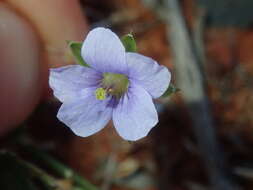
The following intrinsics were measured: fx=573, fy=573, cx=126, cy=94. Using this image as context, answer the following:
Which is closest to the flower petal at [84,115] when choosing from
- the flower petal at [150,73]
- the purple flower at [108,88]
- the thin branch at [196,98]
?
the purple flower at [108,88]

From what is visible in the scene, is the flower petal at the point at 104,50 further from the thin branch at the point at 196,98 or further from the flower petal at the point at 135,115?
the thin branch at the point at 196,98

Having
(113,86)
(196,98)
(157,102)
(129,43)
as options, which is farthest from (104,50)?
(157,102)

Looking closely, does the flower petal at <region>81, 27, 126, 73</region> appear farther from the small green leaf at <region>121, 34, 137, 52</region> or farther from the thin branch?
the thin branch

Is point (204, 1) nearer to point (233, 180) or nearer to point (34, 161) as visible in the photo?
point (233, 180)

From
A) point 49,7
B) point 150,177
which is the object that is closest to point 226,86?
point 150,177

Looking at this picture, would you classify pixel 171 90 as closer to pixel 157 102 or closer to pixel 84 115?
pixel 84 115

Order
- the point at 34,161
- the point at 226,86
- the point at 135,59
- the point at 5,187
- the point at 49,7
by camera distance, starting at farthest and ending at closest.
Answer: the point at 226,86, the point at 34,161, the point at 5,187, the point at 49,7, the point at 135,59

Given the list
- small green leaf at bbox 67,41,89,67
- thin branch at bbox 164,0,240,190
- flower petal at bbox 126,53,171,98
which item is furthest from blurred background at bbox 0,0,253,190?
flower petal at bbox 126,53,171,98
